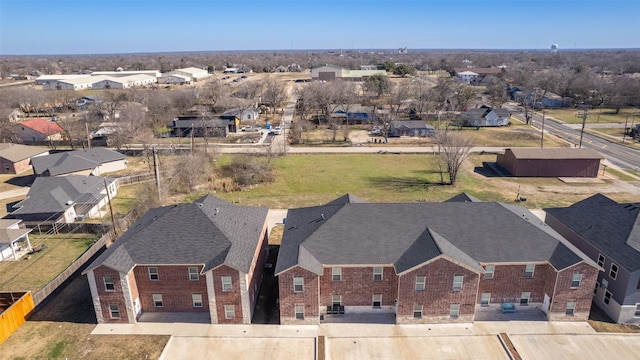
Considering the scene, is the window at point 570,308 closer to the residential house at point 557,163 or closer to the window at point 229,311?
the window at point 229,311

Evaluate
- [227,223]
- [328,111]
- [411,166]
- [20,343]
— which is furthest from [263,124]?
[20,343]

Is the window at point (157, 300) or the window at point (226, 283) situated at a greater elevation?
the window at point (226, 283)

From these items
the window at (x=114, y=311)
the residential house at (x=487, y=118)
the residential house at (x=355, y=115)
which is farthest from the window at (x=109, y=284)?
the residential house at (x=487, y=118)

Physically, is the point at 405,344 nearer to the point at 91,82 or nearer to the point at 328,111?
the point at 328,111

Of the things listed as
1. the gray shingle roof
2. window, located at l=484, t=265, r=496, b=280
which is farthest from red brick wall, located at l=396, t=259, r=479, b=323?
window, located at l=484, t=265, r=496, b=280

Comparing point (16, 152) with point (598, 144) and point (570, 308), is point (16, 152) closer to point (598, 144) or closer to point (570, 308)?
point (570, 308)

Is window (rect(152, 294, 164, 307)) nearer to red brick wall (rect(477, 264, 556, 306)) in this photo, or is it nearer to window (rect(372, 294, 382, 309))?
window (rect(372, 294, 382, 309))
